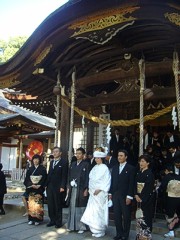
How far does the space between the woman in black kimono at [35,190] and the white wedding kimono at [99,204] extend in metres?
1.23

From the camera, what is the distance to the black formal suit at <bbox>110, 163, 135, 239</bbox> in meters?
5.00

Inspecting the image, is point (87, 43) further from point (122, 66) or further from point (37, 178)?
point (37, 178)

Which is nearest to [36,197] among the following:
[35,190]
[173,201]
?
[35,190]

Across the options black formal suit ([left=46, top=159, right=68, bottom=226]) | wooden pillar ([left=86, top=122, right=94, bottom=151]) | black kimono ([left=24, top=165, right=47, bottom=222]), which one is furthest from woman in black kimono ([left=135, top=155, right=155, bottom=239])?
wooden pillar ([left=86, top=122, right=94, bottom=151])

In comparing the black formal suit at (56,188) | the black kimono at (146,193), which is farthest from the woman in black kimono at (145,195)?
the black formal suit at (56,188)

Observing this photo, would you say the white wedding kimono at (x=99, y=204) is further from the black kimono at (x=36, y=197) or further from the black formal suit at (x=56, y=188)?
the black kimono at (x=36, y=197)

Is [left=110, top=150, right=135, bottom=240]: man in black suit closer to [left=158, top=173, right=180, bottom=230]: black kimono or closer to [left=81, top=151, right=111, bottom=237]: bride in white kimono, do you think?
[left=81, top=151, right=111, bottom=237]: bride in white kimono

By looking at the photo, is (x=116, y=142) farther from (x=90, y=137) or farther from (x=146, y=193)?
(x=146, y=193)

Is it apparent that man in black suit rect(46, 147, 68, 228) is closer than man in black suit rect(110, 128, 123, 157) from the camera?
Yes

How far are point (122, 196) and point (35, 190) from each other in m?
2.17

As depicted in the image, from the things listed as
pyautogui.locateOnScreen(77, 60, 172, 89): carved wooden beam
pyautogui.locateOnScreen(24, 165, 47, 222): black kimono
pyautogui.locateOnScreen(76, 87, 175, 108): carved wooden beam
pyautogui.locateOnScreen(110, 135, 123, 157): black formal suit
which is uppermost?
pyautogui.locateOnScreen(77, 60, 172, 89): carved wooden beam

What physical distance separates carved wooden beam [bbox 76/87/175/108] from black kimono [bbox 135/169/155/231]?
1694 millimetres

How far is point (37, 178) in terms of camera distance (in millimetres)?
6246

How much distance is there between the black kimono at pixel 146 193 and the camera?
4764 mm
